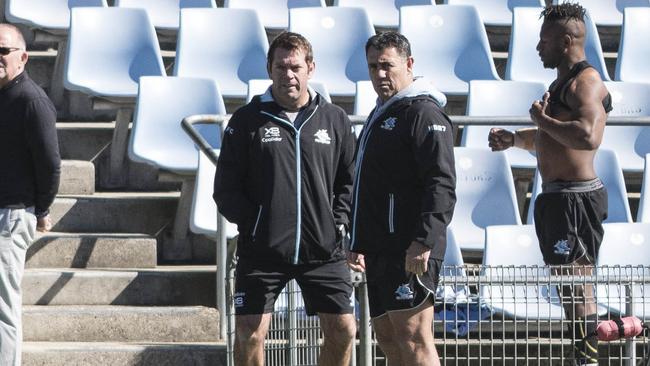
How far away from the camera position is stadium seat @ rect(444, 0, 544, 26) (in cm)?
992

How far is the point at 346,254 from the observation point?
5.77 metres

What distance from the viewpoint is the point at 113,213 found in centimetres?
778

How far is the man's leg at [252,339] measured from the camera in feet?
18.6

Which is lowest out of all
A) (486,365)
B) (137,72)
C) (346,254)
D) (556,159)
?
(486,365)

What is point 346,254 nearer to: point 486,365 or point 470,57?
point 486,365

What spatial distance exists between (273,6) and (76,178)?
8.38 ft

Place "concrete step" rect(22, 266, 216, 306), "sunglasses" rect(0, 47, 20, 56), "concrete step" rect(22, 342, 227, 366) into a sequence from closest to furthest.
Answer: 1. "sunglasses" rect(0, 47, 20, 56)
2. "concrete step" rect(22, 342, 227, 366)
3. "concrete step" rect(22, 266, 216, 306)

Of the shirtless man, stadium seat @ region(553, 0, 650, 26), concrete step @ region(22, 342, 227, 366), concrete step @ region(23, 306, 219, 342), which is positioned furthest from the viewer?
stadium seat @ region(553, 0, 650, 26)

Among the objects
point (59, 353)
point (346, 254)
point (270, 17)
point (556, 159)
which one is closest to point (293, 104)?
point (346, 254)

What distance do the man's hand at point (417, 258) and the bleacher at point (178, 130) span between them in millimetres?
749

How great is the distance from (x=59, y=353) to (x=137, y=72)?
279 centimetres

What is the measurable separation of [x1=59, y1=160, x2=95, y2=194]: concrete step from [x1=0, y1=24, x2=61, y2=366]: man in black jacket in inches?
76.5

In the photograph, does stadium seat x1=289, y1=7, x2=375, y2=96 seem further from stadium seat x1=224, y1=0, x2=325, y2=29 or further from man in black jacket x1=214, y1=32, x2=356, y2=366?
man in black jacket x1=214, y1=32, x2=356, y2=366

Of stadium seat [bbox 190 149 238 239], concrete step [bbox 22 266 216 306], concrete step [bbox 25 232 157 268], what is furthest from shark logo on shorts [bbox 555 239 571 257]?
concrete step [bbox 25 232 157 268]
